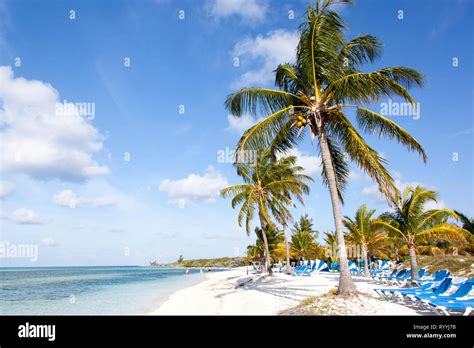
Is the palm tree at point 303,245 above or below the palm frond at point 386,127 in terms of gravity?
below

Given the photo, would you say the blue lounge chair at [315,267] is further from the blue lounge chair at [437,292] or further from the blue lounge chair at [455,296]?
the blue lounge chair at [455,296]

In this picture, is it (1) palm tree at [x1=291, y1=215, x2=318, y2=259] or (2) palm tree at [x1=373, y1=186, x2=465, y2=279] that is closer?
(2) palm tree at [x1=373, y1=186, x2=465, y2=279]

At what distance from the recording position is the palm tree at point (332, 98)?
8.99 m

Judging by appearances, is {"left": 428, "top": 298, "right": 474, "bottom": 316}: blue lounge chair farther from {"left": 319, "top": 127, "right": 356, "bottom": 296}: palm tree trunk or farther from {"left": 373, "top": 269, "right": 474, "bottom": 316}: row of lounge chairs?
{"left": 319, "top": 127, "right": 356, "bottom": 296}: palm tree trunk

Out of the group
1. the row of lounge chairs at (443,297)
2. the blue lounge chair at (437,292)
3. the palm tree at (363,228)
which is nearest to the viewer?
the row of lounge chairs at (443,297)

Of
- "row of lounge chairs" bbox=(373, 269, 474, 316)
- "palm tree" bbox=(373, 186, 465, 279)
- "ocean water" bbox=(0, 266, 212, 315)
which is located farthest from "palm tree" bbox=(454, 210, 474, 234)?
"ocean water" bbox=(0, 266, 212, 315)

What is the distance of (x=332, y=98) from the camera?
987 centimetres

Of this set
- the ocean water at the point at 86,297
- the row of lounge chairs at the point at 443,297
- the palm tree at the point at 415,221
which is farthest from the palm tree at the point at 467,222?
the ocean water at the point at 86,297

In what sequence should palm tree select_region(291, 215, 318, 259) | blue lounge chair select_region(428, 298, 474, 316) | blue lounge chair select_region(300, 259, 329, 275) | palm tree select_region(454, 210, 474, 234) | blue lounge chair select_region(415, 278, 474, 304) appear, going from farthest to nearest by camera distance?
1. palm tree select_region(291, 215, 318, 259)
2. blue lounge chair select_region(300, 259, 329, 275)
3. palm tree select_region(454, 210, 474, 234)
4. blue lounge chair select_region(415, 278, 474, 304)
5. blue lounge chair select_region(428, 298, 474, 316)

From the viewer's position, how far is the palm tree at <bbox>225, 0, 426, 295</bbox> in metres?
8.99

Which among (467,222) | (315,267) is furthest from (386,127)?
(315,267)

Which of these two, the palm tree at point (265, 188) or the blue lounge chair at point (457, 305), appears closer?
the blue lounge chair at point (457, 305)

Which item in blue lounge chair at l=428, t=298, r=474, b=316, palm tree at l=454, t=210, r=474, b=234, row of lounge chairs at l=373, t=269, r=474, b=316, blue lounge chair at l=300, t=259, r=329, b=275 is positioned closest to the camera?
blue lounge chair at l=428, t=298, r=474, b=316
